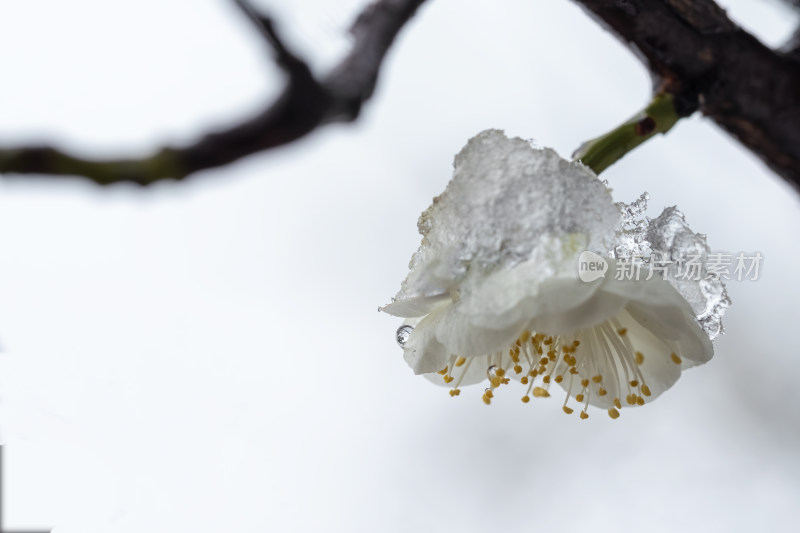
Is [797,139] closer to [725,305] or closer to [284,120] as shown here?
[725,305]

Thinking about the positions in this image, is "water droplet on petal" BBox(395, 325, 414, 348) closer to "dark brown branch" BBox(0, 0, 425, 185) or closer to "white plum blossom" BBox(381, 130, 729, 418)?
"white plum blossom" BBox(381, 130, 729, 418)

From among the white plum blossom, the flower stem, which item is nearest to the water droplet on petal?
the white plum blossom

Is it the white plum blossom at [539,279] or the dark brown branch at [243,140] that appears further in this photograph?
the white plum blossom at [539,279]

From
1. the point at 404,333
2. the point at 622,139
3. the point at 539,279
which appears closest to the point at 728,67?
the point at 622,139

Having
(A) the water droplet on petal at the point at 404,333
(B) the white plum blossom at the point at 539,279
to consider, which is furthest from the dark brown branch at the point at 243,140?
(A) the water droplet on petal at the point at 404,333

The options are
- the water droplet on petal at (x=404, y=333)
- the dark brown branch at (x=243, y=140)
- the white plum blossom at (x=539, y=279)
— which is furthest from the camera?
the water droplet on petal at (x=404, y=333)

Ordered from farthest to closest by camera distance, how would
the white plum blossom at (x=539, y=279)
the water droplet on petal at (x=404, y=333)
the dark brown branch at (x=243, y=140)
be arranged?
the water droplet on petal at (x=404, y=333) → the white plum blossom at (x=539, y=279) → the dark brown branch at (x=243, y=140)

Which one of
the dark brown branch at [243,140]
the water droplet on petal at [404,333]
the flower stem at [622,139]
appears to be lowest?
the water droplet on petal at [404,333]

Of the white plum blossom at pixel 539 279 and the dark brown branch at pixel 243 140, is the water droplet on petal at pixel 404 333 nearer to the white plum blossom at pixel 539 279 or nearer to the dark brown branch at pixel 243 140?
the white plum blossom at pixel 539 279
